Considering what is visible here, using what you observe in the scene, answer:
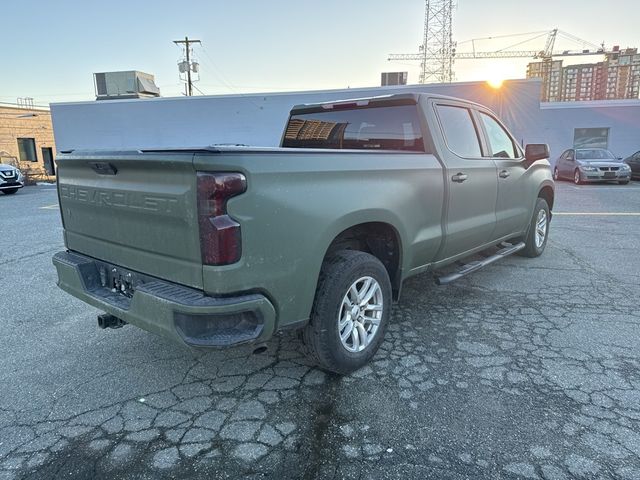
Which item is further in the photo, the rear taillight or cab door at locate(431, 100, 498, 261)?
cab door at locate(431, 100, 498, 261)

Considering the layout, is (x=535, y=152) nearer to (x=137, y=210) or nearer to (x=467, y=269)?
(x=467, y=269)

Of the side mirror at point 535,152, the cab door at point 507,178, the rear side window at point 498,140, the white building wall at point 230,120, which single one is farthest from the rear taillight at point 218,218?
the white building wall at point 230,120

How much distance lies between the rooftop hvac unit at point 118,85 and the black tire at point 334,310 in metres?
25.2

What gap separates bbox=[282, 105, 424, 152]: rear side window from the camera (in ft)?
13.1

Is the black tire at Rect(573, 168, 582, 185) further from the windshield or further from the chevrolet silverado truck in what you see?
the chevrolet silverado truck

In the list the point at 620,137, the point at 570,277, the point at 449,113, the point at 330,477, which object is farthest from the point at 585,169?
the point at 330,477

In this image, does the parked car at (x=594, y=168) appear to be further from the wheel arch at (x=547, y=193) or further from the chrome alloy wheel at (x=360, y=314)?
the chrome alloy wheel at (x=360, y=314)

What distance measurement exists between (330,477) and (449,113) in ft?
10.8

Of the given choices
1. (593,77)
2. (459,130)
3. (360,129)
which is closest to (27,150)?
(360,129)

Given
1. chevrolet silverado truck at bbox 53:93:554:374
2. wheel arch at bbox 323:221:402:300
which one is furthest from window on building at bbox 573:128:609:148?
wheel arch at bbox 323:221:402:300

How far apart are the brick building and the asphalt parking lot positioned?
34977 mm

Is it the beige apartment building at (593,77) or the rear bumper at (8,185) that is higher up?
the beige apartment building at (593,77)

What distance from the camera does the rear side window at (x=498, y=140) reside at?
190 inches

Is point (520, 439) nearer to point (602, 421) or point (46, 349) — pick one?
point (602, 421)
